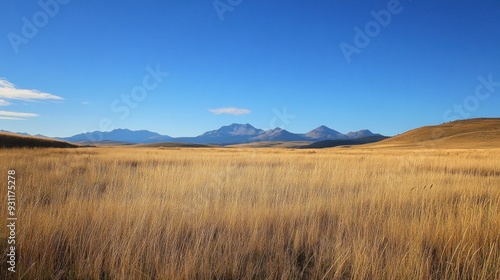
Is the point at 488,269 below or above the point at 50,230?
below

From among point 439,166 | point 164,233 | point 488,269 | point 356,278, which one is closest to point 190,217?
point 164,233

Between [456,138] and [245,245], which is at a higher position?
[456,138]

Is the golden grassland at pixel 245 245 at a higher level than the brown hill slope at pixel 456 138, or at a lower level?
lower

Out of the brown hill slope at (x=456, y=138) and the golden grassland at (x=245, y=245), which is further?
the brown hill slope at (x=456, y=138)

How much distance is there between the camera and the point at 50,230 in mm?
3518

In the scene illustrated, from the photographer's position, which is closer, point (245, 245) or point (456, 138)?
point (245, 245)

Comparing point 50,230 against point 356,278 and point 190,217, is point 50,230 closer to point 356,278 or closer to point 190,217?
point 190,217

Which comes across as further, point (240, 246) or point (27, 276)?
point (240, 246)

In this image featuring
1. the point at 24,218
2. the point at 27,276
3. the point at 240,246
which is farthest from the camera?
the point at 24,218

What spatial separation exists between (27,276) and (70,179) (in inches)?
237

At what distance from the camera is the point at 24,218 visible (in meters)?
3.79

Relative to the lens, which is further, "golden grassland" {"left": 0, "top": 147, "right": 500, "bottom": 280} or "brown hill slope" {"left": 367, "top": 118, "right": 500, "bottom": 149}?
"brown hill slope" {"left": 367, "top": 118, "right": 500, "bottom": 149}

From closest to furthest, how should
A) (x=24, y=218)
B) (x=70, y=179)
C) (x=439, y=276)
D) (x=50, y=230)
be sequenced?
(x=439, y=276)
(x=50, y=230)
(x=24, y=218)
(x=70, y=179)

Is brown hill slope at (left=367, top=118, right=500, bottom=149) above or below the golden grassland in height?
above
